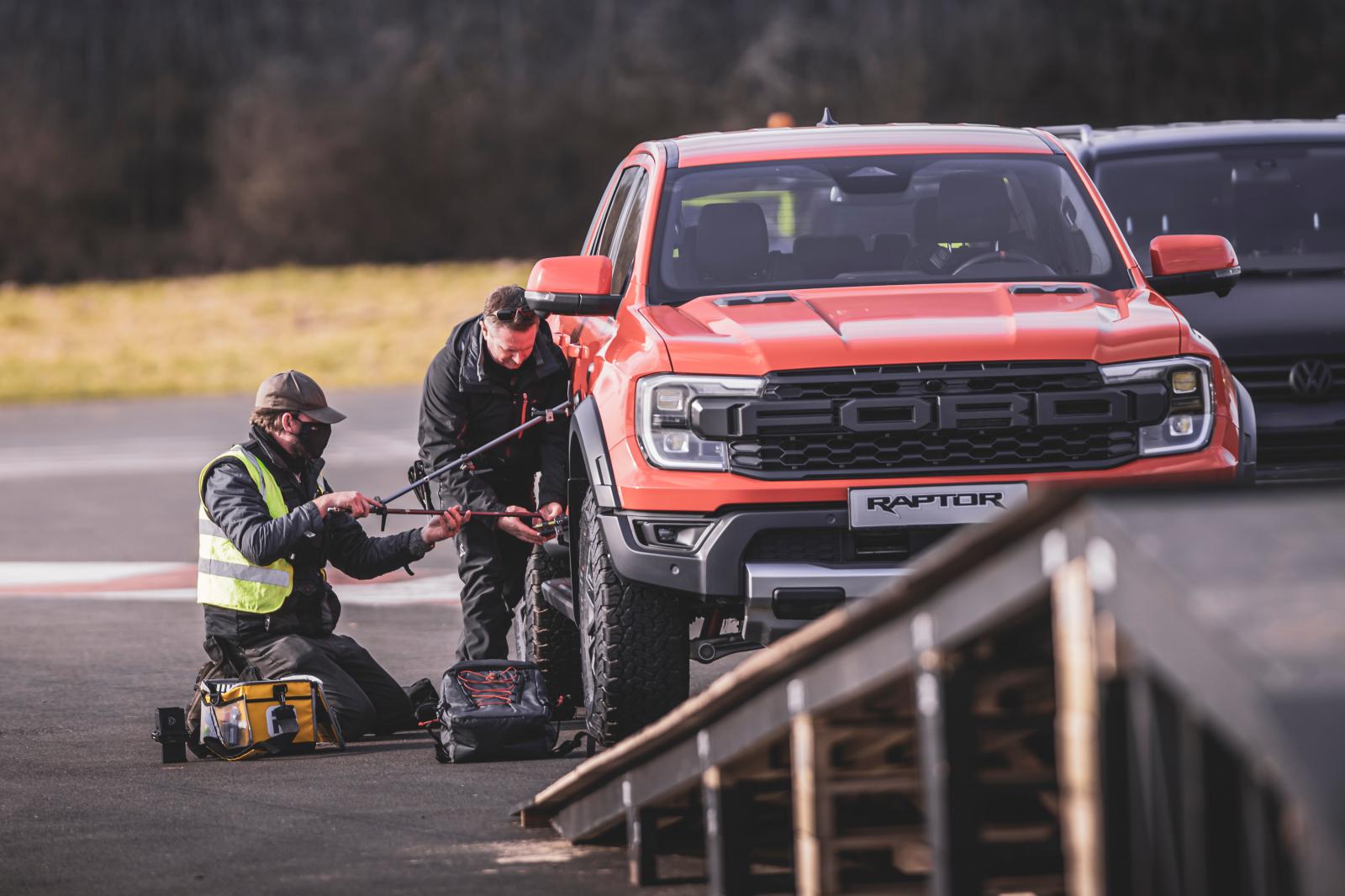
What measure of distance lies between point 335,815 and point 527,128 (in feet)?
176

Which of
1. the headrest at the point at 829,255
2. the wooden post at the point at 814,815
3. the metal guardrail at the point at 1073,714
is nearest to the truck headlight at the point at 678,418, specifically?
the headrest at the point at 829,255

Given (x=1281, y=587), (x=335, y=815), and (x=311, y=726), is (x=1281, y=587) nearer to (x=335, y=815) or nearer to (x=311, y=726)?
(x=335, y=815)

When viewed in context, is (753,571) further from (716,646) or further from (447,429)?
(447,429)

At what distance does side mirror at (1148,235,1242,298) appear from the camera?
797 cm

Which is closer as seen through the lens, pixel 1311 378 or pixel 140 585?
pixel 1311 378

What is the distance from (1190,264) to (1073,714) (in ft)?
15.5

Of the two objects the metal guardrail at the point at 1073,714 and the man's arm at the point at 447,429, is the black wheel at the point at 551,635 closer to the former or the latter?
the man's arm at the point at 447,429

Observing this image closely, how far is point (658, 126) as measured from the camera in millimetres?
58625

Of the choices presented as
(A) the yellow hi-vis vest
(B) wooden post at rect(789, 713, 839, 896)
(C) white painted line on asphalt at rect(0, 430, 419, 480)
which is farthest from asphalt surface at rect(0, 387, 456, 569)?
(B) wooden post at rect(789, 713, 839, 896)

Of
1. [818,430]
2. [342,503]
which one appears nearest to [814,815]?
[818,430]

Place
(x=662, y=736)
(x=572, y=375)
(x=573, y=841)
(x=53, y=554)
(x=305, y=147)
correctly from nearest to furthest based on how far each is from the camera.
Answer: (x=662, y=736)
(x=573, y=841)
(x=572, y=375)
(x=53, y=554)
(x=305, y=147)

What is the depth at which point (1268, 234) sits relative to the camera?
10.8 meters

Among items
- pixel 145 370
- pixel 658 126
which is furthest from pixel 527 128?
pixel 145 370

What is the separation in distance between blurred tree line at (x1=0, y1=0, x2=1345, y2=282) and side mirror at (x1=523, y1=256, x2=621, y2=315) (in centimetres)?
4487
